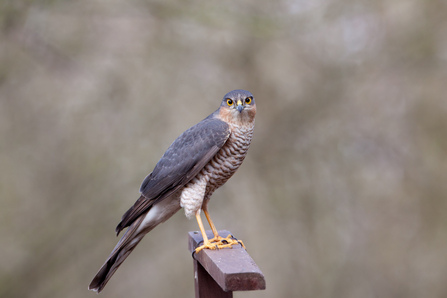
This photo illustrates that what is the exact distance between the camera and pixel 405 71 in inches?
172

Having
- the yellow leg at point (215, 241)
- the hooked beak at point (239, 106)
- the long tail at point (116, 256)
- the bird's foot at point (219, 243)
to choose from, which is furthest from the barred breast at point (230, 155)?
the long tail at point (116, 256)

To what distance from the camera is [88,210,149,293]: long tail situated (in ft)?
7.97

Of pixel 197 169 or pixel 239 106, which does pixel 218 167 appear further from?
pixel 239 106

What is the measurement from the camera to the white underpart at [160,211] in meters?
2.46

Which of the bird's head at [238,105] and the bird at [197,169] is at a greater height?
the bird's head at [238,105]

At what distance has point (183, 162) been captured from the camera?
2.35m

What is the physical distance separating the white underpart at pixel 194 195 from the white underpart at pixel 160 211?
A: 112 mm

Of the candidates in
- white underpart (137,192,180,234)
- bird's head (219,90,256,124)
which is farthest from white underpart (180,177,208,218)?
bird's head (219,90,256,124)

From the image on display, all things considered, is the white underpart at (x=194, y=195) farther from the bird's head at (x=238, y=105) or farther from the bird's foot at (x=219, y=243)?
the bird's head at (x=238, y=105)

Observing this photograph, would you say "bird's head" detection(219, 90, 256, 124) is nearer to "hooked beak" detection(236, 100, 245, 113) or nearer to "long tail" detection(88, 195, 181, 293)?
"hooked beak" detection(236, 100, 245, 113)

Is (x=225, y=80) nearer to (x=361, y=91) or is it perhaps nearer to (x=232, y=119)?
(x=361, y=91)

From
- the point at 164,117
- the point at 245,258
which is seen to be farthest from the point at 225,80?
the point at 245,258

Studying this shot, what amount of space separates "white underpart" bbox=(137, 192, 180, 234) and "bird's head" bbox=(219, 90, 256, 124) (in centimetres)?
→ 57

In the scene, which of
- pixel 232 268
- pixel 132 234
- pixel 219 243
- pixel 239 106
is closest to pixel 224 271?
pixel 232 268
